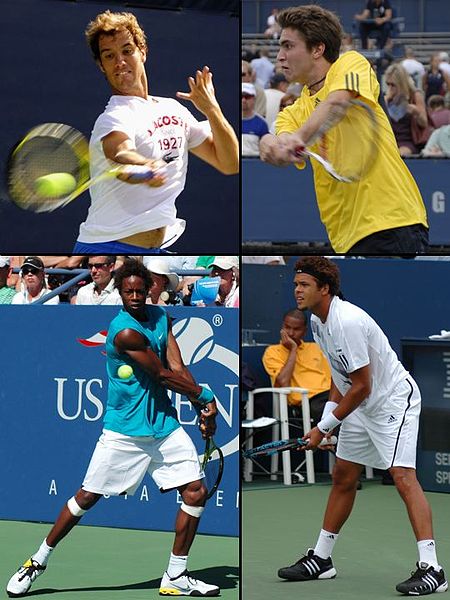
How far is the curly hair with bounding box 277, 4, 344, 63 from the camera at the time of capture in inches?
147

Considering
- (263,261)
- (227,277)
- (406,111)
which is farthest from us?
(406,111)

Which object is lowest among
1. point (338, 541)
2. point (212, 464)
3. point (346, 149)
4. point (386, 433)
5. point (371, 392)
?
point (338, 541)

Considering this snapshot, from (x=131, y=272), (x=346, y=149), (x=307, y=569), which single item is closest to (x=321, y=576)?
(x=307, y=569)

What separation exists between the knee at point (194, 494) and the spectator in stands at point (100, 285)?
649 mm

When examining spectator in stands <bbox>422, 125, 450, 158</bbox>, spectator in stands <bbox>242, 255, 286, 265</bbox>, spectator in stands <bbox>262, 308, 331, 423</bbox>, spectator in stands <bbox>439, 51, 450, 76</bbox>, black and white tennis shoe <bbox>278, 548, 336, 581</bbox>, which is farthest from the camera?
spectator in stands <bbox>439, 51, 450, 76</bbox>

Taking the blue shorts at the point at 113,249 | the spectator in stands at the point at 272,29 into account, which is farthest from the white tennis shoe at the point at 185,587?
the spectator in stands at the point at 272,29

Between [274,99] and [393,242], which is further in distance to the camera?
[274,99]

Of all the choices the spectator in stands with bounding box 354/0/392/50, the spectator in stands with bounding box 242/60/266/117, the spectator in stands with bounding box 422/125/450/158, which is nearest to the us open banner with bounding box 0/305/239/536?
the spectator in stands with bounding box 242/60/266/117

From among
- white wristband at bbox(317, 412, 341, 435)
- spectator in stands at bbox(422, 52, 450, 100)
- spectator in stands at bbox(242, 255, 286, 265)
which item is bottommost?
white wristband at bbox(317, 412, 341, 435)

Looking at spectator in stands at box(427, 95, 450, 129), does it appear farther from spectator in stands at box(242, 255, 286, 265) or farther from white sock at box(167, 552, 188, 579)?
white sock at box(167, 552, 188, 579)

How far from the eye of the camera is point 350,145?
392 centimetres

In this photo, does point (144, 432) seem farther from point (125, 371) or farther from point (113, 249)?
point (113, 249)

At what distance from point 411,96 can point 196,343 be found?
467 cm

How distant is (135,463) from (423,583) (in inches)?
38.1
